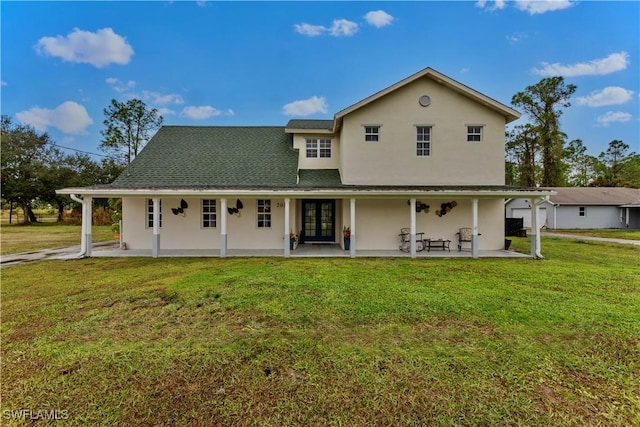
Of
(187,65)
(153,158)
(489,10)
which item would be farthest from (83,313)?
(187,65)

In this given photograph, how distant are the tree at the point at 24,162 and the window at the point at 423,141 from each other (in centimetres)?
3852

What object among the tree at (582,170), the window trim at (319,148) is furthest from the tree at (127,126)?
the tree at (582,170)

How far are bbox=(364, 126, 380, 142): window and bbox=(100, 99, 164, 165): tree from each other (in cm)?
2560

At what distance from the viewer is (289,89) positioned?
28.6m

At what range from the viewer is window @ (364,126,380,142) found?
12.2 m

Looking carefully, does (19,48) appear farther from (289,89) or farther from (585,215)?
(585,215)

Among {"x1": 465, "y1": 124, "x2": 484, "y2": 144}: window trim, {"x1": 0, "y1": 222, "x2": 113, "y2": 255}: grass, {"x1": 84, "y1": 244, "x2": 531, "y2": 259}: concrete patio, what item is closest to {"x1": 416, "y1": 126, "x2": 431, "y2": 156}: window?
{"x1": 465, "y1": 124, "x2": 484, "y2": 144}: window trim

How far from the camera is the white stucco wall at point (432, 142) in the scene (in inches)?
473

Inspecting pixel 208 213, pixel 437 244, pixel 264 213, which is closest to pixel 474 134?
pixel 437 244

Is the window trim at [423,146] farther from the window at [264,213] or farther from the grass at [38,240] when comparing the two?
the grass at [38,240]

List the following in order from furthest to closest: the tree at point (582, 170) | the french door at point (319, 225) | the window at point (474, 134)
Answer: the tree at point (582, 170) → the french door at point (319, 225) → the window at point (474, 134)

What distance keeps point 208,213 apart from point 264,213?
93.1 inches

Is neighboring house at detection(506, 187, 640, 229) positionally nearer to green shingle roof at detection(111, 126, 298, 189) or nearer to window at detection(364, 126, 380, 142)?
window at detection(364, 126, 380, 142)

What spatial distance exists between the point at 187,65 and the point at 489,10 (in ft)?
74.9
